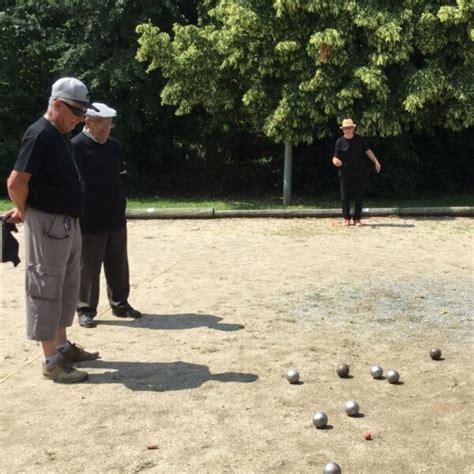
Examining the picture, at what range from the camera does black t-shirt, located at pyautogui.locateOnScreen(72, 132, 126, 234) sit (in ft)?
19.7

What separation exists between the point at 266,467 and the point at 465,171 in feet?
54.7

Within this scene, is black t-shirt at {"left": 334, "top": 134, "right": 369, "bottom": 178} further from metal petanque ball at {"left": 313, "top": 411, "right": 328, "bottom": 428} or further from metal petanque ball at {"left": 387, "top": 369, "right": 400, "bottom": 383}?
metal petanque ball at {"left": 313, "top": 411, "right": 328, "bottom": 428}

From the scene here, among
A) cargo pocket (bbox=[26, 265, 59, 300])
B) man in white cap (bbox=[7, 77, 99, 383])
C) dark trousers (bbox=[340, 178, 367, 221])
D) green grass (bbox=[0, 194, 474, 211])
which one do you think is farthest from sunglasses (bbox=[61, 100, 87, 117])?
green grass (bbox=[0, 194, 474, 211])

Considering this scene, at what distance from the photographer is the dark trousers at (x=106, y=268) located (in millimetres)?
6070

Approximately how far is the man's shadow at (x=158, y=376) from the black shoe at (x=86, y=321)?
0.94 m

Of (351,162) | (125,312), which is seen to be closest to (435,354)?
(125,312)

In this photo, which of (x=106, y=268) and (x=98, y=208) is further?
(x=106, y=268)

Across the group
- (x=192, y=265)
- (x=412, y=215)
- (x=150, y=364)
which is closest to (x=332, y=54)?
(x=412, y=215)

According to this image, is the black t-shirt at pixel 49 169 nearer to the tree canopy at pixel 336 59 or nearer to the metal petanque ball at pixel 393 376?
the metal petanque ball at pixel 393 376

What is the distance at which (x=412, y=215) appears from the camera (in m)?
13.3

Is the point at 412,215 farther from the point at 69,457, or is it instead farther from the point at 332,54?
the point at 69,457

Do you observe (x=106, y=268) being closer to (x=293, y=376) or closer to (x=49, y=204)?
(x=49, y=204)

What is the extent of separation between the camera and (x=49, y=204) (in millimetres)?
4637

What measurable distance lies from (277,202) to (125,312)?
10175mm
